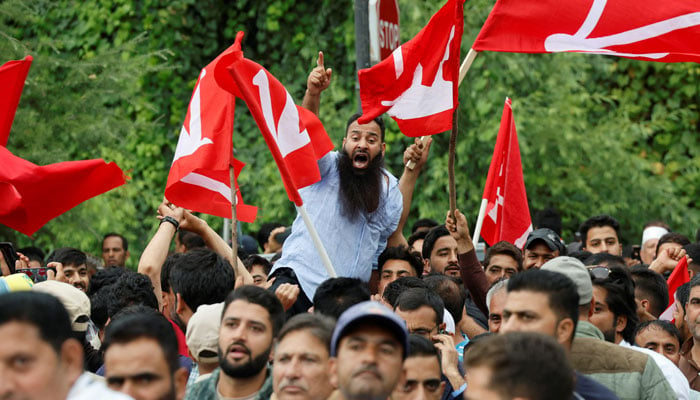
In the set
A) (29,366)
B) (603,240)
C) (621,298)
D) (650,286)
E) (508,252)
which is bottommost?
(603,240)

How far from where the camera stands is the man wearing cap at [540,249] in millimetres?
8453

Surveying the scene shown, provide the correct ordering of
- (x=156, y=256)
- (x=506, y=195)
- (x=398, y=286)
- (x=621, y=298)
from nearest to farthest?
1. (x=621, y=298)
2. (x=398, y=286)
3. (x=156, y=256)
4. (x=506, y=195)

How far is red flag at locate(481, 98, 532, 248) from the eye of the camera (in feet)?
30.5

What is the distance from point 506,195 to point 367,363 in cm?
518

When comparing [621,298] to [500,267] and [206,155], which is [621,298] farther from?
[206,155]

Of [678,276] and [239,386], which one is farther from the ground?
[239,386]

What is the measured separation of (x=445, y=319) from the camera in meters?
6.84

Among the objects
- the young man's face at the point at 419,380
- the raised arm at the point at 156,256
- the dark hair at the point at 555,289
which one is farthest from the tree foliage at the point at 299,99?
the dark hair at the point at 555,289

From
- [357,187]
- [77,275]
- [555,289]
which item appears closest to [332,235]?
[357,187]

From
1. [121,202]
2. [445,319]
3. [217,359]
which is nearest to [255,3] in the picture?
[121,202]

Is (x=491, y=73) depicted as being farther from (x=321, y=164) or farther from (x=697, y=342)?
(x=697, y=342)

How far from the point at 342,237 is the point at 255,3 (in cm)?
887

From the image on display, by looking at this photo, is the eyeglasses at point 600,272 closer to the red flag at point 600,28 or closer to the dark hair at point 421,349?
the dark hair at point 421,349

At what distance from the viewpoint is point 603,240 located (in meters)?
10.0
